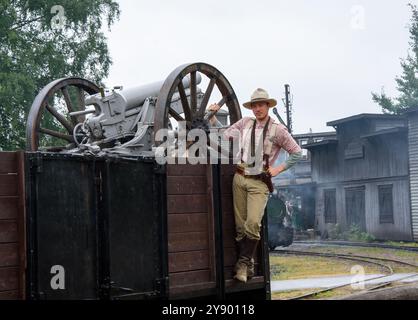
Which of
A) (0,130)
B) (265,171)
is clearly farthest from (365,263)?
(265,171)

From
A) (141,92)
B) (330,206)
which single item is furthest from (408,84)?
(141,92)

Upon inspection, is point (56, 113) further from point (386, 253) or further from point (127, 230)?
point (386, 253)

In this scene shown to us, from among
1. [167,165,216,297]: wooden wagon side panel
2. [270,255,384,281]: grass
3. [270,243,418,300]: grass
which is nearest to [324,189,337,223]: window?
[270,243,418,300]: grass

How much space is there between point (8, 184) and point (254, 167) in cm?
206

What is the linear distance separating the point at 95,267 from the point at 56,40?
18.2 m

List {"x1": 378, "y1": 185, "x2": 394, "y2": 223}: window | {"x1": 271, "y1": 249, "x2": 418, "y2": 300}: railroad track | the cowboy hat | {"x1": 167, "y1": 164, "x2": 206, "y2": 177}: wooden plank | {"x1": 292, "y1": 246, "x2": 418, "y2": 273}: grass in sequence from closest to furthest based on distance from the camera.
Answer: {"x1": 167, "y1": 164, "x2": 206, "y2": 177}: wooden plank < the cowboy hat < {"x1": 271, "y1": 249, "x2": 418, "y2": 300}: railroad track < {"x1": 292, "y1": 246, "x2": 418, "y2": 273}: grass < {"x1": 378, "y1": 185, "x2": 394, "y2": 223}: window

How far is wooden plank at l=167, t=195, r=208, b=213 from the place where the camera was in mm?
4944

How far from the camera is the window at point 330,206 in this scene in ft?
102

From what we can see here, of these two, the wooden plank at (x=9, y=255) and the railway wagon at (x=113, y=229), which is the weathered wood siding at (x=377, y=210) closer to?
the railway wagon at (x=113, y=229)

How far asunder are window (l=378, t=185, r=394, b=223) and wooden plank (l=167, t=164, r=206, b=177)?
903 inches

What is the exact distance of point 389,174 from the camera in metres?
27.5

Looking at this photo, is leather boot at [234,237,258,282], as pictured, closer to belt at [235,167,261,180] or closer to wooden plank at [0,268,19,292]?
belt at [235,167,261,180]

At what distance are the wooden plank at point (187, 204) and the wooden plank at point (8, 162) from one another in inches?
47.3
